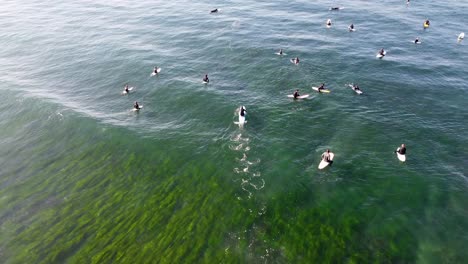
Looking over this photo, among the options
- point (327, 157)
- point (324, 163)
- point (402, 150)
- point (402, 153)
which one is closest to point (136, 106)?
point (324, 163)

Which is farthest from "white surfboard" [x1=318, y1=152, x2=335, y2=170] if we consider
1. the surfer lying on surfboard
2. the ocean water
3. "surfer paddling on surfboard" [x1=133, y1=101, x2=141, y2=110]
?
"surfer paddling on surfboard" [x1=133, y1=101, x2=141, y2=110]

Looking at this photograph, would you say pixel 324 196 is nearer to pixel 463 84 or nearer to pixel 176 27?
pixel 463 84

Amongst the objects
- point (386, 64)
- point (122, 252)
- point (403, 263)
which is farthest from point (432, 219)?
point (386, 64)

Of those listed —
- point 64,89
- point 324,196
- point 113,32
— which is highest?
point 113,32

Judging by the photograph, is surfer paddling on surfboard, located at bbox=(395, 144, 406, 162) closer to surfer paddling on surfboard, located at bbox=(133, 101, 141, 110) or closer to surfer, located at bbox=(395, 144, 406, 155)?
surfer, located at bbox=(395, 144, 406, 155)

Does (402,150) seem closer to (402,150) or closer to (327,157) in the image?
(402,150)

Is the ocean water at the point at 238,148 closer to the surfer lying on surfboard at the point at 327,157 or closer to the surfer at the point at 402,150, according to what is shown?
the surfer at the point at 402,150

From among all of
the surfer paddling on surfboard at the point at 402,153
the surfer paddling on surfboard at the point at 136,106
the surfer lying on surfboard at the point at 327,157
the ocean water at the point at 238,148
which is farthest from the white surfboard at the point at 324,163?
the surfer paddling on surfboard at the point at 136,106

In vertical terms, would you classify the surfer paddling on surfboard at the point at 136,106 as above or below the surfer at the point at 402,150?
above
